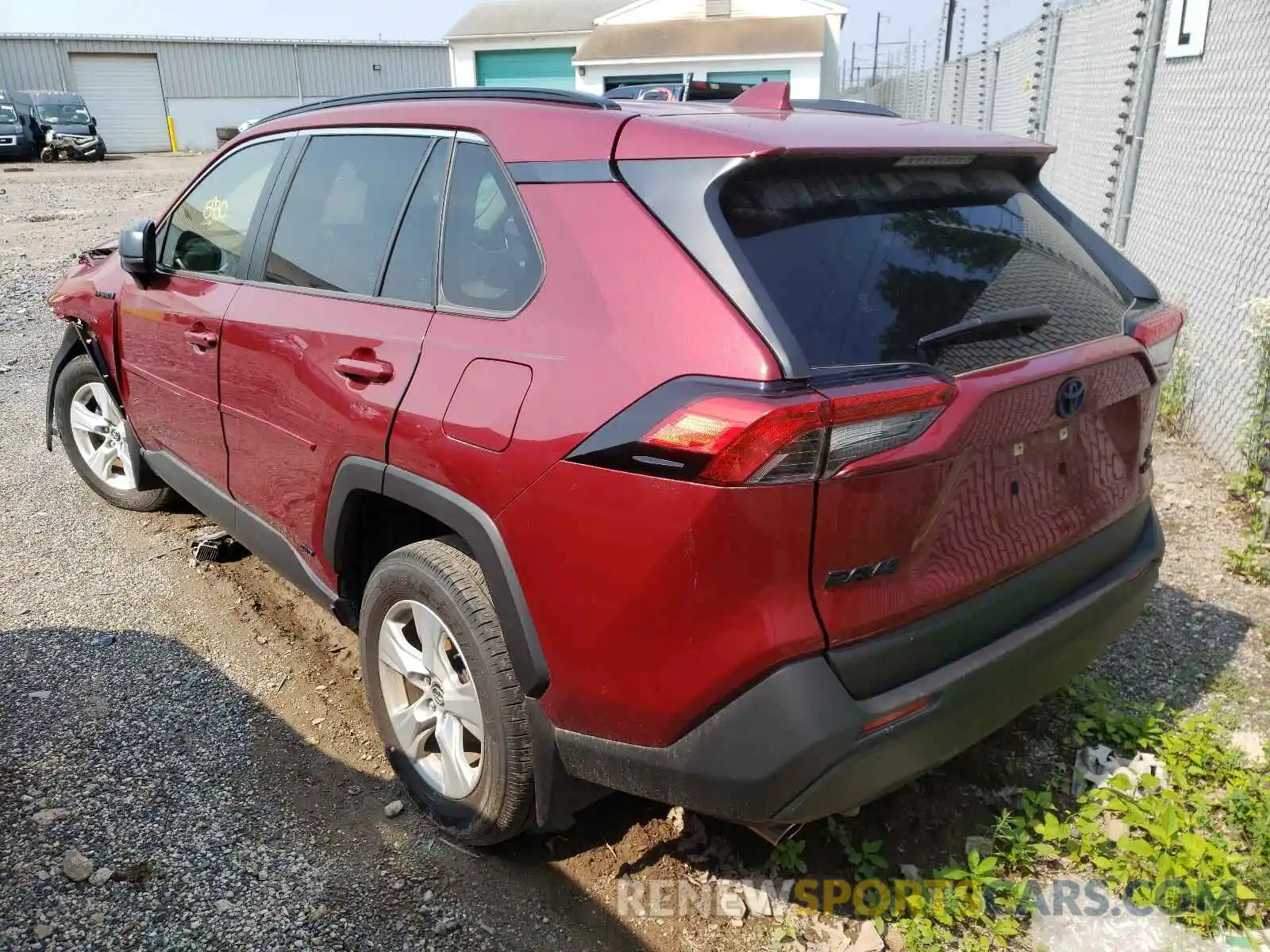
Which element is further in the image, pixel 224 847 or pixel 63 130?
pixel 63 130

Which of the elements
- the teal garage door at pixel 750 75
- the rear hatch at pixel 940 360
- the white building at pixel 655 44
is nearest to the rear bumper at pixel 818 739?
the rear hatch at pixel 940 360

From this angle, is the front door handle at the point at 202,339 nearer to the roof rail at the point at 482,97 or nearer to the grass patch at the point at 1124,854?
the roof rail at the point at 482,97

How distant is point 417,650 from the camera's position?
8.74 ft

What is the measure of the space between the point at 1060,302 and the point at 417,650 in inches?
76.1

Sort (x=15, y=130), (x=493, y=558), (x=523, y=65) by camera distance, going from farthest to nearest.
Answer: (x=15, y=130), (x=523, y=65), (x=493, y=558)

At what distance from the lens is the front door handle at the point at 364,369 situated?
2.49m

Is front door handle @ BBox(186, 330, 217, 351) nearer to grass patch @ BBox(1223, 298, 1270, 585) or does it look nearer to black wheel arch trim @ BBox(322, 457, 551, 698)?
black wheel arch trim @ BBox(322, 457, 551, 698)

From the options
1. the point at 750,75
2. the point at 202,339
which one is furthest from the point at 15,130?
the point at 202,339

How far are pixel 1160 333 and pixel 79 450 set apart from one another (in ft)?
16.2

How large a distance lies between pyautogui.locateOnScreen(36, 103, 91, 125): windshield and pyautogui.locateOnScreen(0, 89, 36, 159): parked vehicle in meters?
0.38

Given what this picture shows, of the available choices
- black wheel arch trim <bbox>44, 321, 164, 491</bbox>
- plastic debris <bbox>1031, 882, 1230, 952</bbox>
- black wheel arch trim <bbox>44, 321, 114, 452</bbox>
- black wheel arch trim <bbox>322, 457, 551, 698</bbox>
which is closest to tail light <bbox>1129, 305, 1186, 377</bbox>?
plastic debris <bbox>1031, 882, 1230, 952</bbox>

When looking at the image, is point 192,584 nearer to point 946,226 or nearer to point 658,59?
point 946,226

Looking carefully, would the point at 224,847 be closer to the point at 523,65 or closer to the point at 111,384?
the point at 111,384

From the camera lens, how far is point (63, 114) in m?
27.8
